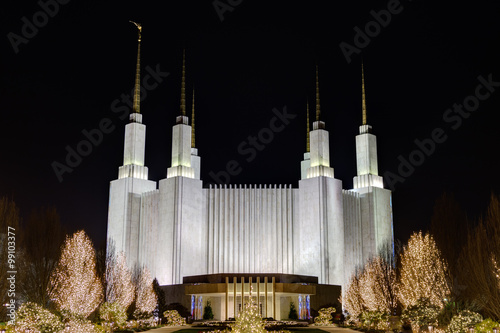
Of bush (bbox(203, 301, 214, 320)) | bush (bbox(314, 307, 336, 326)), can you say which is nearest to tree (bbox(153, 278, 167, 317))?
bush (bbox(203, 301, 214, 320))

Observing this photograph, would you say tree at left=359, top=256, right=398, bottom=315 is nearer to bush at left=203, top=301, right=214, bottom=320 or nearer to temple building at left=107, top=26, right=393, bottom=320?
temple building at left=107, top=26, right=393, bottom=320

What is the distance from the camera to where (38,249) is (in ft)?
100

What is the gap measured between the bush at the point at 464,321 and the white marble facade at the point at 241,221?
22.7 m

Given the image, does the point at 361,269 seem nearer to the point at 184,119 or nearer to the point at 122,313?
the point at 184,119

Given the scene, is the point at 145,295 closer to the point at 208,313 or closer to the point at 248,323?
the point at 208,313

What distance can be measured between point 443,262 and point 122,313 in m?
17.4

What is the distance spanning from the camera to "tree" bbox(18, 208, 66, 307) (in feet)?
99.2

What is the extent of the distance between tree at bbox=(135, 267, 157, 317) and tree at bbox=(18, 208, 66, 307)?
858 centimetres

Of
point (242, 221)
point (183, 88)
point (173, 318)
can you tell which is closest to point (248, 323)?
point (173, 318)

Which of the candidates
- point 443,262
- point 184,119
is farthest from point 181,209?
point 443,262

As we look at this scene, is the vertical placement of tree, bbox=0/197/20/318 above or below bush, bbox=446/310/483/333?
above

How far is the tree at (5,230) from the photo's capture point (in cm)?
2353

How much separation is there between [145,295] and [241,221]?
34.9ft

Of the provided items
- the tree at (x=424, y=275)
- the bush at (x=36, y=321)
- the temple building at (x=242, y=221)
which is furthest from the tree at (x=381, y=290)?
the bush at (x=36, y=321)
